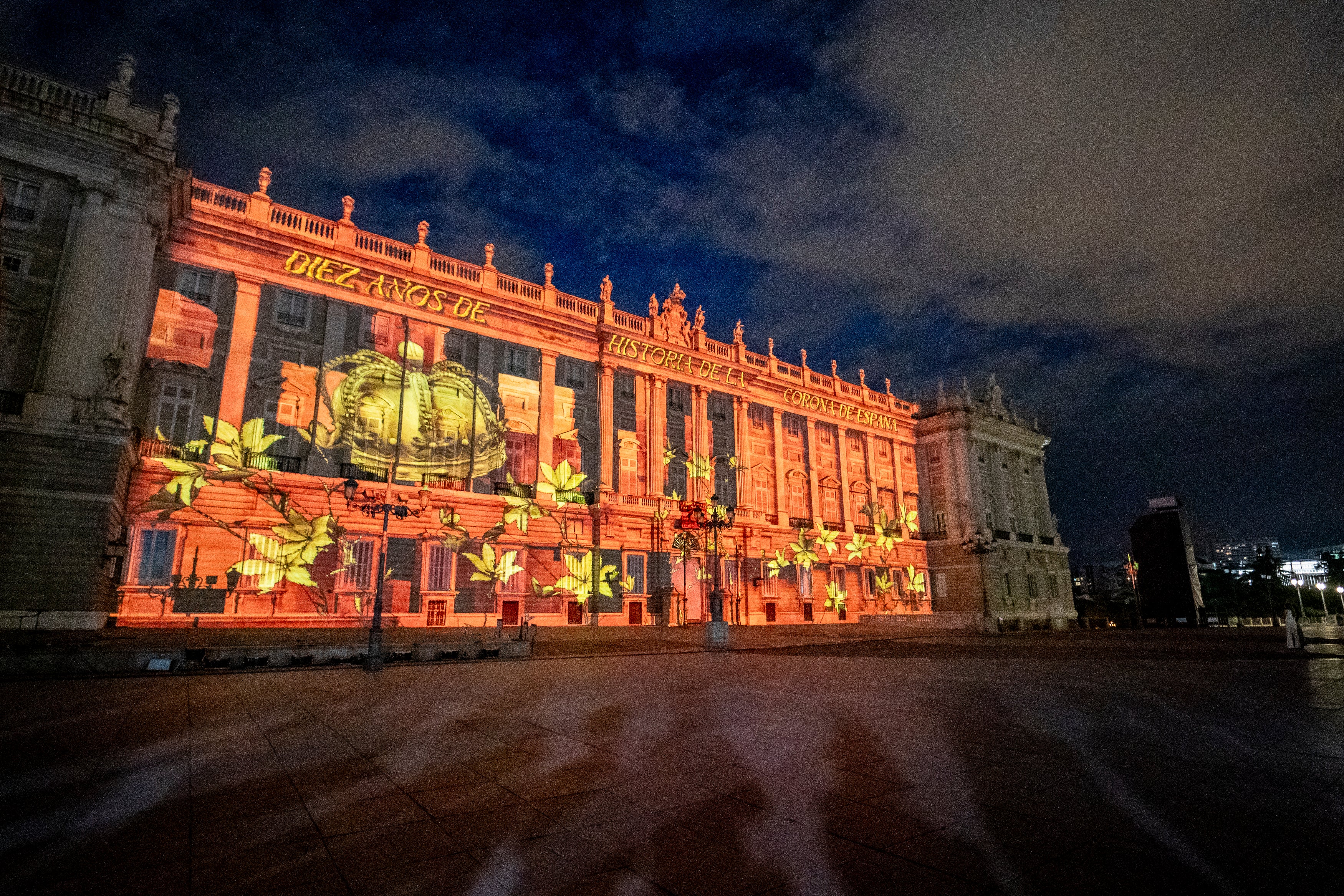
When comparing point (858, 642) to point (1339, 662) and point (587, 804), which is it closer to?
point (1339, 662)

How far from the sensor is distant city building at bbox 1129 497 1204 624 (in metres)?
58.7

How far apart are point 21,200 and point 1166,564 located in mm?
81423

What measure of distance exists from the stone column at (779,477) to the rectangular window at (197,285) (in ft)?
104

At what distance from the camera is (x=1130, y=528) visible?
209 feet

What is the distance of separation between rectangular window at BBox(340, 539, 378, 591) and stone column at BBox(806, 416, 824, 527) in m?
28.2

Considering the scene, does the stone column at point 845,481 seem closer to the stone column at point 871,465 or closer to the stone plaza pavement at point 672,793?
the stone column at point 871,465

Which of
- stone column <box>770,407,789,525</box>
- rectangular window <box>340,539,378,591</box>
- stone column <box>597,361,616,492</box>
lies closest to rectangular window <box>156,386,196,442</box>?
rectangular window <box>340,539,378,591</box>

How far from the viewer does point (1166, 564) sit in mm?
60281

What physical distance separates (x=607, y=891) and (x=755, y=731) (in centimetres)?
425

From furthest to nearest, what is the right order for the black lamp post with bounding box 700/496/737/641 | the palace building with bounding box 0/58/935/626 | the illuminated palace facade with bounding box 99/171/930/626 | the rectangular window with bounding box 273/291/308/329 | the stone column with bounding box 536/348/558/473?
the stone column with bounding box 536/348/558/473 → the rectangular window with bounding box 273/291/308/329 → the illuminated palace facade with bounding box 99/171/930/626 → the black lamp post with bounding box 700/496/737/641 → the palace building with bounding box 0/58/935/626

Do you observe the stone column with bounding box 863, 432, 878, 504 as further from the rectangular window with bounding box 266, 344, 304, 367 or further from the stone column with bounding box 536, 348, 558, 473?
the rectangular window with bounding box 266, 344, 304, 367

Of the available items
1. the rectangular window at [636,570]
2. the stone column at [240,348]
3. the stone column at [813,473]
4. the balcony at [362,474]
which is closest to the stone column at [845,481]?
the stone column at [813,473]

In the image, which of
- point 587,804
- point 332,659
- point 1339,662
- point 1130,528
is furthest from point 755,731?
point 1130,528

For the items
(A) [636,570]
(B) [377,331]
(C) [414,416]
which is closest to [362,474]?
(C) [414,416]
